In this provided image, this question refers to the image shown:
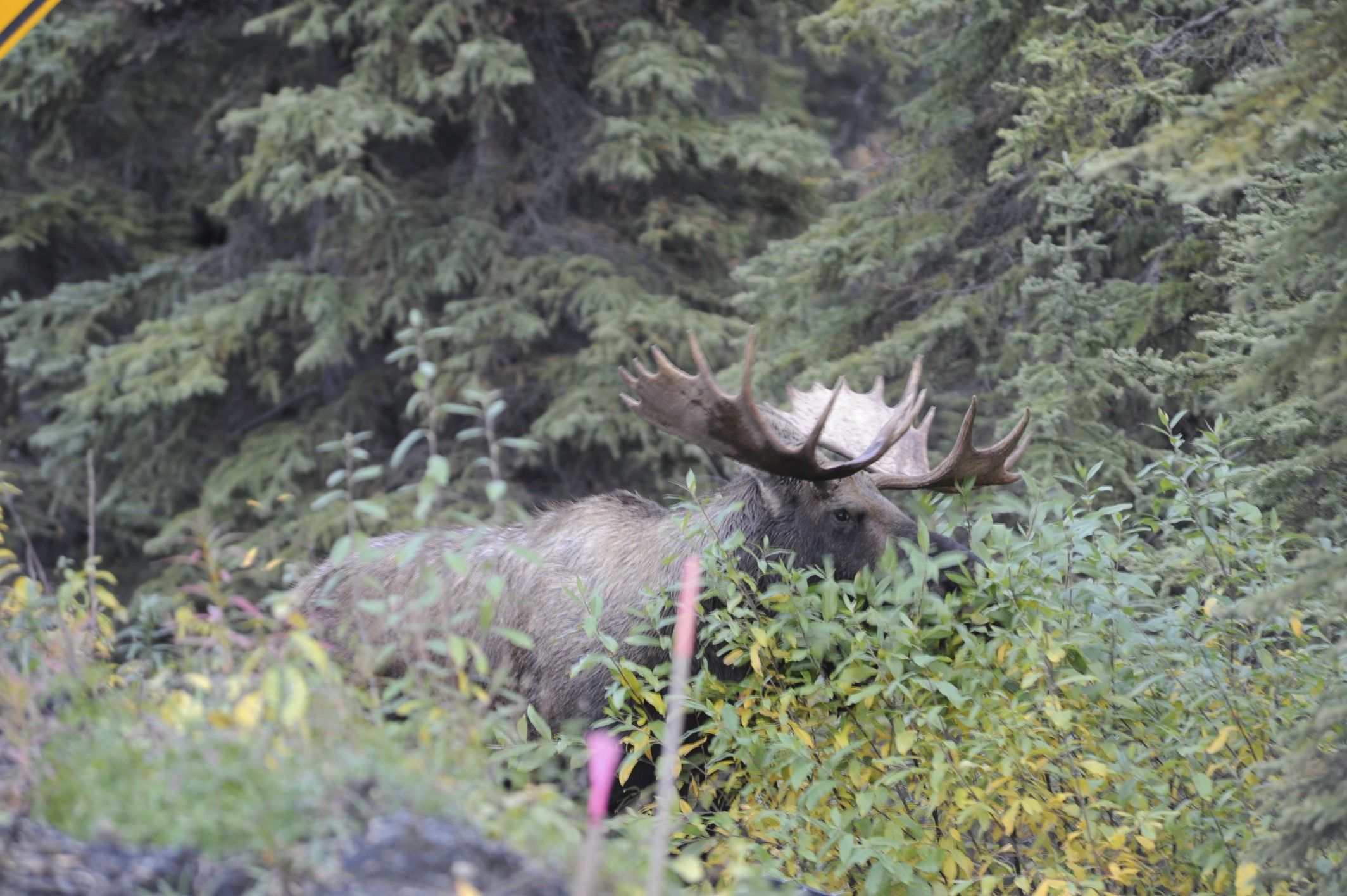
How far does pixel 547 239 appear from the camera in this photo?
11.7 meters

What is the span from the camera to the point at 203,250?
540 inches

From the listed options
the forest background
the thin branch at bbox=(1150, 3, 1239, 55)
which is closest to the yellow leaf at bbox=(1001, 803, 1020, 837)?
the forest background

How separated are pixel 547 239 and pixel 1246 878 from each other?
30.8ft

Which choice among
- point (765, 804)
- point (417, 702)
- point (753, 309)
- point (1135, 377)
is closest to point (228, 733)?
point (417, 702)

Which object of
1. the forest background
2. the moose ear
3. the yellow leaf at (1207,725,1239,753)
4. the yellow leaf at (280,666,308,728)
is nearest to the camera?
the yellow leaf at (280,666,308,728)

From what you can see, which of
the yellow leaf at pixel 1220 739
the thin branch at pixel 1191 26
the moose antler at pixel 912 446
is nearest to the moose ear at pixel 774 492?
the moose antler at pixel 912 446

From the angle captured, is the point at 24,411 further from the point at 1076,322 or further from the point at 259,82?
the point at 1076,322

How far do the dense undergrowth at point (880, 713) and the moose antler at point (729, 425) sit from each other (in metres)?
0.34

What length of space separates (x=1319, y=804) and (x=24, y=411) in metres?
13.5

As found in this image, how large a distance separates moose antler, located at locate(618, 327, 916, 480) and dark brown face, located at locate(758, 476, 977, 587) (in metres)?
0.12

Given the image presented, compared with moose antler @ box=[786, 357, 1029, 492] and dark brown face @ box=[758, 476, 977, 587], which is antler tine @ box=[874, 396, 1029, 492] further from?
dark brown face @ box=[758, 476, 977, 587]

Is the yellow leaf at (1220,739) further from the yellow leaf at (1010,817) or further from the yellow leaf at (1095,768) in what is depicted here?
the yellow leaf at (1010,817)

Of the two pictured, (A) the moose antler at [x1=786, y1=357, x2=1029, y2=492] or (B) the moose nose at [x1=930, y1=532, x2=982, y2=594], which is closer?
(B) the moose nose at [x1=930, y1=532, x2=982, y2=594]

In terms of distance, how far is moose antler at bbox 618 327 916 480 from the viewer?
4891 mm
